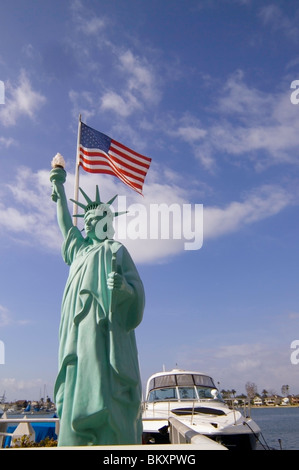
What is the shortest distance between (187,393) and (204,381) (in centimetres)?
98

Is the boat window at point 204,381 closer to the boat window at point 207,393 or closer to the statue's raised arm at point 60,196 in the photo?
the boat window at point 207,393

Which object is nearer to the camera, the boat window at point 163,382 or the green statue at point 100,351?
the green statue at point 100,351

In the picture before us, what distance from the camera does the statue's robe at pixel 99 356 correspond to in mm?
4367

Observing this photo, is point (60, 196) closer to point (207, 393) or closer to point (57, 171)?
point (57, 171)

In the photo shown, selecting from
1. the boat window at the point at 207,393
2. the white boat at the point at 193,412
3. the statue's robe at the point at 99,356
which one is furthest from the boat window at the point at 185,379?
the statue's robe at the point at 99,356

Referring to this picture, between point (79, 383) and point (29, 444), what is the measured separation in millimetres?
2998

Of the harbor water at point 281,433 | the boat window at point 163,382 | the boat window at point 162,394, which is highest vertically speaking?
the boat window at point 163,382

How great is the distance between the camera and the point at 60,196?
6402 mm

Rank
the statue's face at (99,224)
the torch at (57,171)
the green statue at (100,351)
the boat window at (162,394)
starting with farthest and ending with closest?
1. the boat window at (162,394)
2. the torch at (57,171)
3. the statue's face at (99,224)
4. the green statue at (100,351)

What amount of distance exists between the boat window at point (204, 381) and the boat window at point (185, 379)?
0.21 m

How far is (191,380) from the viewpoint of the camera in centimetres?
1449

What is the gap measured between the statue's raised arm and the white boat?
4553 mm
